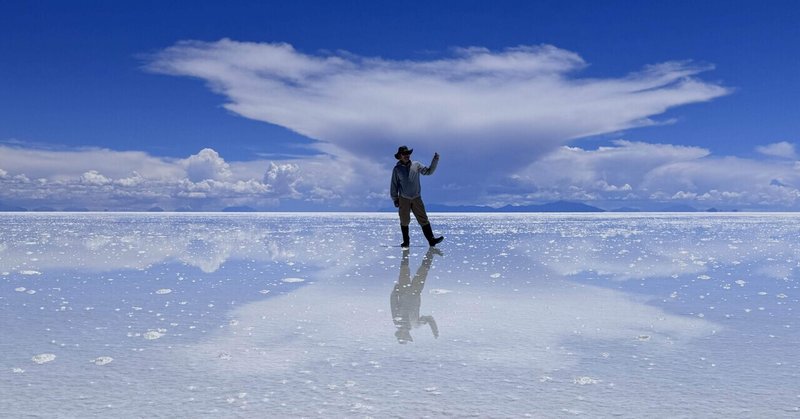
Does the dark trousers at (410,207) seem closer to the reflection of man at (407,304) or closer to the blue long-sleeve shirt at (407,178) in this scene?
the blue long-sleeve shirt at (407,178)

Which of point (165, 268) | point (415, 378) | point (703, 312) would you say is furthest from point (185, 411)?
point (165, 268)

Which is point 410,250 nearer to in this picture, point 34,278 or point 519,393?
point 34,278

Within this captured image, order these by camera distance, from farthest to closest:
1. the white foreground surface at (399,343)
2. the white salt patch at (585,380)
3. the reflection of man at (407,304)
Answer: the reflection of man at (407,304) → the white salt patch at (585,380) → the white foreground surface at (399,343)

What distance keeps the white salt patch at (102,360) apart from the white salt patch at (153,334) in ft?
2.37

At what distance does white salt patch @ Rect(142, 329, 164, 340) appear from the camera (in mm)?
5316

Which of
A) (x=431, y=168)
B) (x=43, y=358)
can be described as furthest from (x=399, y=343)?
(x=431, y=168)

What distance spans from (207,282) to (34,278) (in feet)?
9.32

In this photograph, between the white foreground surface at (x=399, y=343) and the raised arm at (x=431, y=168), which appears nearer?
→ the white foreground surface at (x=399, y=343)

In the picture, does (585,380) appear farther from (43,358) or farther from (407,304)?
(43,358)

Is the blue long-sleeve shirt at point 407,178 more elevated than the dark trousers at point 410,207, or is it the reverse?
the blue long-sleeve shirt at point 407,178

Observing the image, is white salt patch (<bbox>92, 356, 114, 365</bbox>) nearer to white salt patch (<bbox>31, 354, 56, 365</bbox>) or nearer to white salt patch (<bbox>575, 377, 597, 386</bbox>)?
white salt patch (<bbox>31, 354, 56, 365</bbox>)

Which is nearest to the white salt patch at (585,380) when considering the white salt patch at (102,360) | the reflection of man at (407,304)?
the reflection of man at (407,304)


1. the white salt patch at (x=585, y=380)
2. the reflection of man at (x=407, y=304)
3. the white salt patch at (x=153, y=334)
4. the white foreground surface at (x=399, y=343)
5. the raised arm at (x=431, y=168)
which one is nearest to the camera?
the white foreground surface at (x=399, y=343)

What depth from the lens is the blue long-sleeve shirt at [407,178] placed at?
53.4ft
